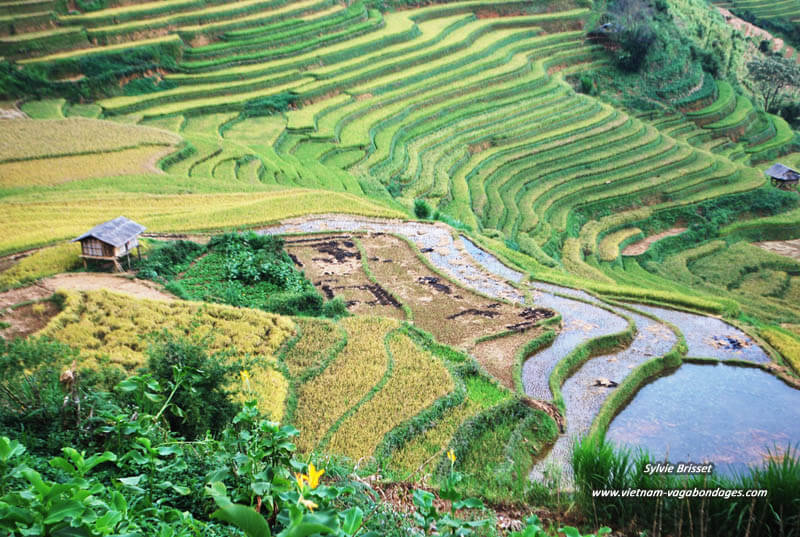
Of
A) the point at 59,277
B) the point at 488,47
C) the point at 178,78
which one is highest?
the point at 488,47

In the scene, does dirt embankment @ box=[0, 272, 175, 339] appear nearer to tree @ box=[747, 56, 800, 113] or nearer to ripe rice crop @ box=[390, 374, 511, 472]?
ripe rice crop @ box=[390, 374, 511, 472]

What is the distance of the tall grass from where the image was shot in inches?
167

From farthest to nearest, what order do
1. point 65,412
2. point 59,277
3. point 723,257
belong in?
1. point 723,257
2. point 59,277
3. point 65,412

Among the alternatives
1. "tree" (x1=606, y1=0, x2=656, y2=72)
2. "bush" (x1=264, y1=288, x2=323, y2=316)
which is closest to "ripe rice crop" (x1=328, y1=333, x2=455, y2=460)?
"bush" (x1=264, y1=288, x2=323, y2=316)

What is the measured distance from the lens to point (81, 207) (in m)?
14.7

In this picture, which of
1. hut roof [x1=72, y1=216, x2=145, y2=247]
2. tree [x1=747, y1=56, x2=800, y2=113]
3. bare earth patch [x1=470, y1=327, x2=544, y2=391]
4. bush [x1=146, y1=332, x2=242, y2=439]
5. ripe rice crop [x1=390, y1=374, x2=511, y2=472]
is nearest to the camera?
bush [x1=146, y1=332, x2=242, y2=439]

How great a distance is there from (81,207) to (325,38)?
18.5 meters

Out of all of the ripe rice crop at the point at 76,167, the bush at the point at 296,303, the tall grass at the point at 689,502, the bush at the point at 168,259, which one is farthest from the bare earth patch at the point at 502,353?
A: the ripe rice crop at the point at 76,167

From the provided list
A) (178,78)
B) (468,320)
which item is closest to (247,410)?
(468,320)

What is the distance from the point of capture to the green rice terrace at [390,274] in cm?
426

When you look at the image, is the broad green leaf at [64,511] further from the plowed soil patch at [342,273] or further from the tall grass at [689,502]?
the plowed soil patch at [342,273]

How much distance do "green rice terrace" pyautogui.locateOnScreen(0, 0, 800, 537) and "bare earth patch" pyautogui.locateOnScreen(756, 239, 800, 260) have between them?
0.16 m

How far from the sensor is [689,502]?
4387mm

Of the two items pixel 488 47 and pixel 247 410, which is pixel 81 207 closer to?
pixel 247 410
